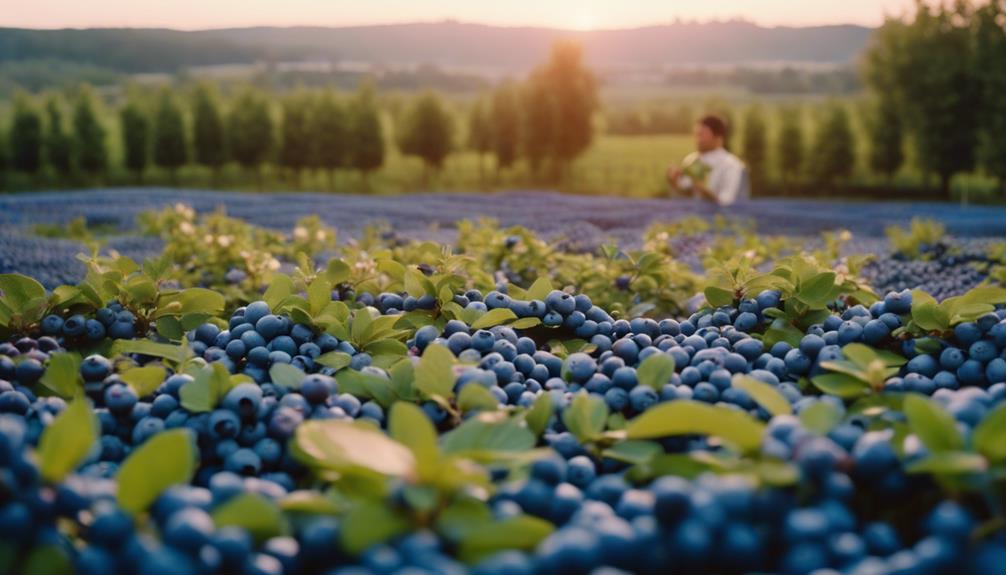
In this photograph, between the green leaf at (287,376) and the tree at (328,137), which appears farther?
the tree at (328,137)

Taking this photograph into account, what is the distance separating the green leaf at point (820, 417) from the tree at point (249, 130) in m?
29.8

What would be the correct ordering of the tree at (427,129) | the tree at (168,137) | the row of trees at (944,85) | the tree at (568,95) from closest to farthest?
the row of trees at (944,85)
the tree at (568,95)
the tree at (168,137)
the tree at (427,129)

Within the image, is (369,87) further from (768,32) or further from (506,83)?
(768,32)

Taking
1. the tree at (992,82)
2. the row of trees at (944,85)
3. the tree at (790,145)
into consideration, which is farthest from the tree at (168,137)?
the tree at (992,82)

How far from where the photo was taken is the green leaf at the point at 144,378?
1.38 metres

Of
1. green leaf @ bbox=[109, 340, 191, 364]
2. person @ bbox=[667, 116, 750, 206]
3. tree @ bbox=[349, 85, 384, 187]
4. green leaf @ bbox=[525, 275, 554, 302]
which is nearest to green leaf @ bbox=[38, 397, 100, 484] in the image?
green leaf @ bbox=[109, 340, 191, 364]

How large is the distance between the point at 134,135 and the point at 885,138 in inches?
1036

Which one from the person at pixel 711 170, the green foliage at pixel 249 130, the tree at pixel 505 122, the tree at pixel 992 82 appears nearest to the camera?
the person at pixel 711 170

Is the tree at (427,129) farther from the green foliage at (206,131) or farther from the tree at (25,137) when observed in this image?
the tree at (25,137)

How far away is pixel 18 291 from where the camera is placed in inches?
67.9

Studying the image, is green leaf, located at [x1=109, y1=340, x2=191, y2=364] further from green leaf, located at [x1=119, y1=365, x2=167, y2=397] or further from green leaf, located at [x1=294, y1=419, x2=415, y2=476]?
green leaf, located at [x1=294, y1=419, x2=415, y2=476]

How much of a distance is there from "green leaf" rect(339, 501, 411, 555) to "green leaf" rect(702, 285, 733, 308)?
120cm

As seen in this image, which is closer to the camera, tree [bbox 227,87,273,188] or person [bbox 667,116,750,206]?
person [bbox 667,116,750,206]

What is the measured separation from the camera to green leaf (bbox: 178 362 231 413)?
4.17ft
